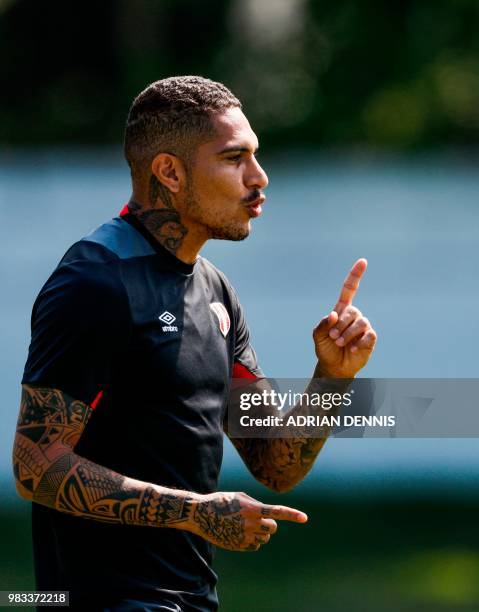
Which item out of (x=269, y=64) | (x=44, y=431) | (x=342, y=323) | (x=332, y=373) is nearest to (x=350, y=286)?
(x=342, y=323)

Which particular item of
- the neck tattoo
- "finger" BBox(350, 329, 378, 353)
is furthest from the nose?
"finger" BBox(350, 329, 378, 353)

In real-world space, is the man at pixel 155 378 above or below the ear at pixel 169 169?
below

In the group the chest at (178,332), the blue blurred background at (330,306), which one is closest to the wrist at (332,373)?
the chest at (178,332)

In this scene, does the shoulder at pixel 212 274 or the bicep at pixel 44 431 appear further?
the shoulder at pixel 212 274

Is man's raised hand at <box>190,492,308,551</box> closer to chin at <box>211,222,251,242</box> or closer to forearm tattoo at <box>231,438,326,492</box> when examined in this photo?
forearm tattoo at <box>231,438,326,492</box>

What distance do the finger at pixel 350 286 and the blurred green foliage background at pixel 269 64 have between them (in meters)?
11.4

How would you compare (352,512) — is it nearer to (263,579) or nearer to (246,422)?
(263,579)

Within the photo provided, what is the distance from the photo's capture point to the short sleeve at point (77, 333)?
3539 millimetres

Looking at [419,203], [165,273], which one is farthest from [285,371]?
[165,273]

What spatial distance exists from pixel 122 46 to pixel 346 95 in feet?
10.5

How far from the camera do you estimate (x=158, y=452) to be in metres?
3.74

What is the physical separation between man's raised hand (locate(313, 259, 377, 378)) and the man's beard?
387mm

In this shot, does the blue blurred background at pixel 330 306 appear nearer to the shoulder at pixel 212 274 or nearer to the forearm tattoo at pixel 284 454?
the forearm tattoo at pixel 284 454

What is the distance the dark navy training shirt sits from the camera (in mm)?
3568
